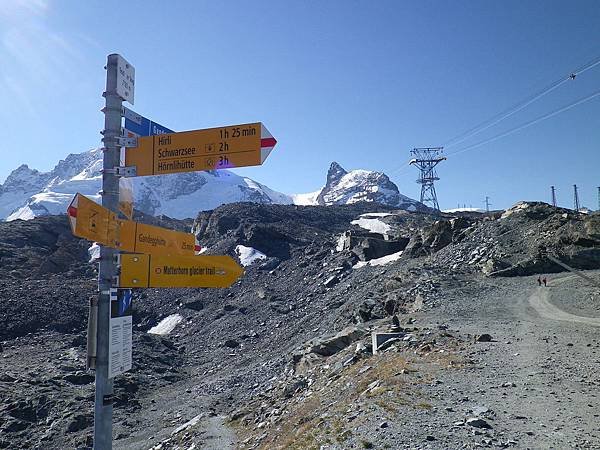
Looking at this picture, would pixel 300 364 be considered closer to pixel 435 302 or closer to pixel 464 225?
pixel 435 302

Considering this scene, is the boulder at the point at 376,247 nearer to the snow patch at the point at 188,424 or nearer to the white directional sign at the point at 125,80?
the snow patch at the point at 188,424

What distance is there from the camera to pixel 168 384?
3309 cm

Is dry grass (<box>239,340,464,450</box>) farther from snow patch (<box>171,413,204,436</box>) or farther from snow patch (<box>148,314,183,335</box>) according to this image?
snow patch (<box>148,314,183,335</box>)

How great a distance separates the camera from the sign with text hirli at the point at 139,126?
4574mm

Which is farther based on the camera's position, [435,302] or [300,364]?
[435,302]

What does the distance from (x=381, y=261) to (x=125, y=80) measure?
4337 centimetres

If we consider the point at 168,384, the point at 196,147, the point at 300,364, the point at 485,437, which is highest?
the point at 196,147

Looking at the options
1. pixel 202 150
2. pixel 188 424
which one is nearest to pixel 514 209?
pixel 188 424

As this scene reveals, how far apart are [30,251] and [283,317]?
181ft


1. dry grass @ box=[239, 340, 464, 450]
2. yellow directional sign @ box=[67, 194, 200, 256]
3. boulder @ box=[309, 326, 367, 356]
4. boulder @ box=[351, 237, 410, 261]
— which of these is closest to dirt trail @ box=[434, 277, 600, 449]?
dry grass @ box=[239, 340, 464, 450]

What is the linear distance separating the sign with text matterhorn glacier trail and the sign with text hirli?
0.03 ft

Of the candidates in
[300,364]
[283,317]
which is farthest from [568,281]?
[283,317]

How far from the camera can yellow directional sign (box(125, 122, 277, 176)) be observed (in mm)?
4402

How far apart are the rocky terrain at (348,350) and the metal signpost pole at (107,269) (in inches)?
223
